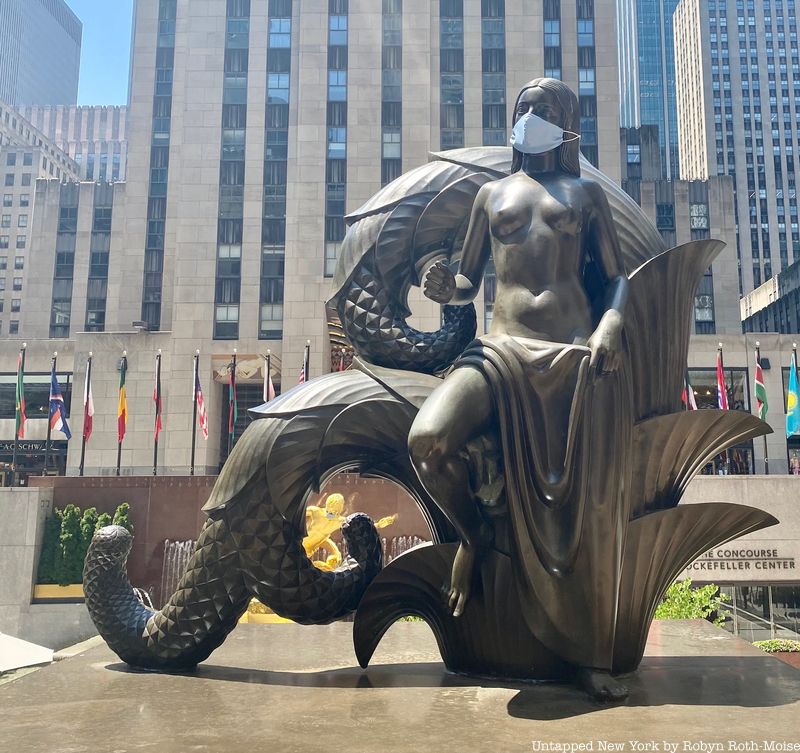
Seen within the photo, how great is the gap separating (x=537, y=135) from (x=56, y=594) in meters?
22.6

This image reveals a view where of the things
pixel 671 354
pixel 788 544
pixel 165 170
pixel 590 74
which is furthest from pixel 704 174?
pixel 671 354

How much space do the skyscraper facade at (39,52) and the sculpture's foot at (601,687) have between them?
15362 centimetres

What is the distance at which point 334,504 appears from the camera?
1697 centimetres

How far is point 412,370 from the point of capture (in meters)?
7.05

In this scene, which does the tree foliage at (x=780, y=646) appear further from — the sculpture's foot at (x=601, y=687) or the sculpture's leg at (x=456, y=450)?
the sculpture's leg at (x=456, y=450)

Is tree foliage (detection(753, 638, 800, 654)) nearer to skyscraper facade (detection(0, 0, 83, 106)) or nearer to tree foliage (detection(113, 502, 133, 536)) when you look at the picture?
tree foliage (detection(113, 502, 133, 536))

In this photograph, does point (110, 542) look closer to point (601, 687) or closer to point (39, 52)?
point (601, 687)

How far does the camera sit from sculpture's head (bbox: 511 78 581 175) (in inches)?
258

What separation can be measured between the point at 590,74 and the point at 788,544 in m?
35.3

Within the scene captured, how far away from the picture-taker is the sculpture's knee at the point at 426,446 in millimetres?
5656

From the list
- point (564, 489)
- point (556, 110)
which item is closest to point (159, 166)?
point (556, 110)

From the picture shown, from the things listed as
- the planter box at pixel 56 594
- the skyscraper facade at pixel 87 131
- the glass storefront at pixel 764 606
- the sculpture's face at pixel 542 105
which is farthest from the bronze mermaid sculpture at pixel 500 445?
the skyscraper facade at pixel 87 131

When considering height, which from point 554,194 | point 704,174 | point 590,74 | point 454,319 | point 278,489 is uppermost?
point 704,174

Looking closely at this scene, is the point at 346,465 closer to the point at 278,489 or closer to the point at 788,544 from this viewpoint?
the point at 278,489
